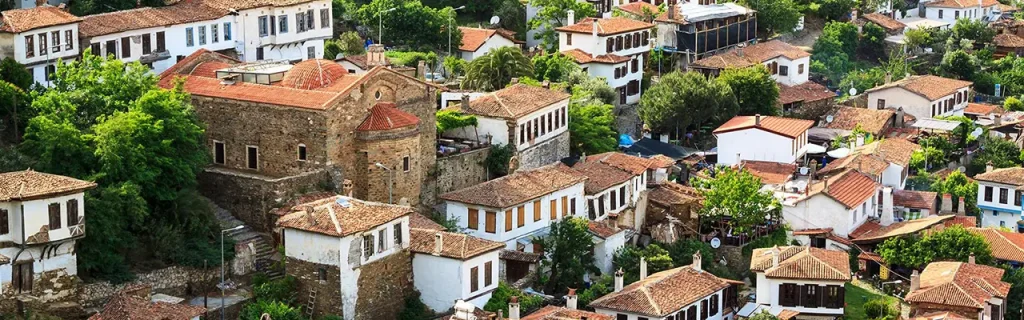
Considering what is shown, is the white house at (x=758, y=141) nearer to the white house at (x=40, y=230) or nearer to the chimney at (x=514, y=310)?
the chimney at (x=514, y=310)

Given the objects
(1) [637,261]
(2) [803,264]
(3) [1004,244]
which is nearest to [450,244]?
(1) [637,261]

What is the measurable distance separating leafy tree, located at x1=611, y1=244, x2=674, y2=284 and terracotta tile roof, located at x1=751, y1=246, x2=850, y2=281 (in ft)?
9.79

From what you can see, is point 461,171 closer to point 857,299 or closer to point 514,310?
point 514,310

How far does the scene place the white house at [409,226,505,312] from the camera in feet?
199

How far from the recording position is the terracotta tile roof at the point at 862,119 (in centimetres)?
9200

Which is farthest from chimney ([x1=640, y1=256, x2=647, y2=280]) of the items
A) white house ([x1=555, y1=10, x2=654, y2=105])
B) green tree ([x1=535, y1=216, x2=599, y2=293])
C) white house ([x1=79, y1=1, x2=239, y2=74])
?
white house ([x1=555, y1=10, x2=654, y2=105])

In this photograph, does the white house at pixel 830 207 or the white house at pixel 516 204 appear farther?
the white house at pixel 830 207

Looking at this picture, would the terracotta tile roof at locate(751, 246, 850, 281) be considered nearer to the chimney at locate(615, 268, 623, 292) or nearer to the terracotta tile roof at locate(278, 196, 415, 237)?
the chimney at locate(615, 268, 623, 292)

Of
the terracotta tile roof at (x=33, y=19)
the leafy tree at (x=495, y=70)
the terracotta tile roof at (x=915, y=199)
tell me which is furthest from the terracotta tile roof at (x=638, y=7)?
the terracotta tile roof at (x=33, y=19)

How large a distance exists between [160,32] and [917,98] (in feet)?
130

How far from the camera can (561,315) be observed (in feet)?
198

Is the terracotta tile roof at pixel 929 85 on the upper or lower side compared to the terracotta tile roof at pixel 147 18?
lower

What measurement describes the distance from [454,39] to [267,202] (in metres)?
28.4

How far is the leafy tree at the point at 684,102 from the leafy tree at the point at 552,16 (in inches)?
294
